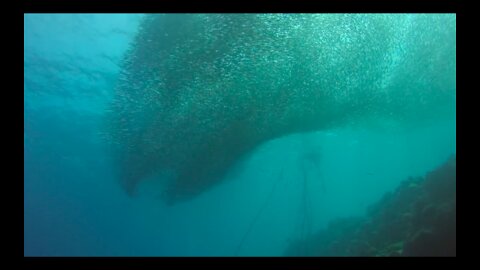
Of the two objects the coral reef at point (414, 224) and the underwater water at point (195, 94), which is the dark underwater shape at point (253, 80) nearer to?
the underwater water at point (195, 94)

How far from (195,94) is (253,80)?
2.36 meters

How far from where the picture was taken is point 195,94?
43.8ft

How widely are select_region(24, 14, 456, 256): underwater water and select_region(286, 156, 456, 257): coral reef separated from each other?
1.33ft

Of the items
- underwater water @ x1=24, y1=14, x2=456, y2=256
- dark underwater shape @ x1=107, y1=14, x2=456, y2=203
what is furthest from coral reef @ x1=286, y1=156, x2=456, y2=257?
A: dark underwater shape @ x1=107, y1=14, x2=456, y2=203

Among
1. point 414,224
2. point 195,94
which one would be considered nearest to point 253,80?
point 195,94

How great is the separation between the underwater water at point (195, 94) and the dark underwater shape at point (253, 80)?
0.06 metres

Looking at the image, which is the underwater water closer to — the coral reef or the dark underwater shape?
the dark underwater shape

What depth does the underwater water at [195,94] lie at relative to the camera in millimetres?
10836

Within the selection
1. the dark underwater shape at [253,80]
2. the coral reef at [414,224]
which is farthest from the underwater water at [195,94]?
the coral reef at [414,224]

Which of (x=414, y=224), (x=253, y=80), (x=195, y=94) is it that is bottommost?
(x=414, y=224)

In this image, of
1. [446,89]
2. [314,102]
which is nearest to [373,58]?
[314,102]

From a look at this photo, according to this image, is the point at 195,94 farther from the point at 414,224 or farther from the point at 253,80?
the point at 414,224

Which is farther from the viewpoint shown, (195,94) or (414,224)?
(195,94)

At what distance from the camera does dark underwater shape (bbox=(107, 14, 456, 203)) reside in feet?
34.2
